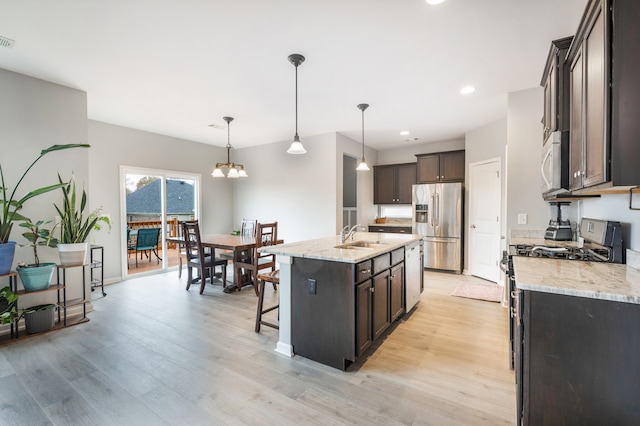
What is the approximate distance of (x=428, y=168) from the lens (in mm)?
6035

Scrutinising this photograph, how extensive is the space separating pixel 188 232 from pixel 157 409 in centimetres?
307

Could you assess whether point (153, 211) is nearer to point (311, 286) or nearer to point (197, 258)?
point (197, 258)

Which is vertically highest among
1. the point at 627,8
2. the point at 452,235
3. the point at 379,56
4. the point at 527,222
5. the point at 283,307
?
the point at 379,56

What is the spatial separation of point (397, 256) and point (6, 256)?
12.4 feet

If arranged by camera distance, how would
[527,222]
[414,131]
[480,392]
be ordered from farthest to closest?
1. [414,131]
2. [527,222]
3. [480,392]

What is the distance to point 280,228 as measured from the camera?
6156mm

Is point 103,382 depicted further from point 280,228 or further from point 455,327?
point 280,228

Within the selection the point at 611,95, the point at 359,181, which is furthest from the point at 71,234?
the point at 359,181

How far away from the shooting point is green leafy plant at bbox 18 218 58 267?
2.95 metres

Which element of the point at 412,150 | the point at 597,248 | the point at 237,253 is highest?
the point at 412,150

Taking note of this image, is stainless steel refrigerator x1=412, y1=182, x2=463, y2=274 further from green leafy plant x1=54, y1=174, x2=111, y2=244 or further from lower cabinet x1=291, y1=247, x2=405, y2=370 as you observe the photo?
green leafy plant x1=54, y1=174, x2=111, y2=244

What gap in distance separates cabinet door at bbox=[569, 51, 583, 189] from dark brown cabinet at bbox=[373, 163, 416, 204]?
14.7 ft

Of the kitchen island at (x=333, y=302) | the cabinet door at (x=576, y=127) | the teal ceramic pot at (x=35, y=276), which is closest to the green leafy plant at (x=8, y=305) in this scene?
the teal ceramic pot at (x=35, y=276)

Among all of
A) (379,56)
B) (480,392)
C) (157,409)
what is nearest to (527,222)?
(480,392)
